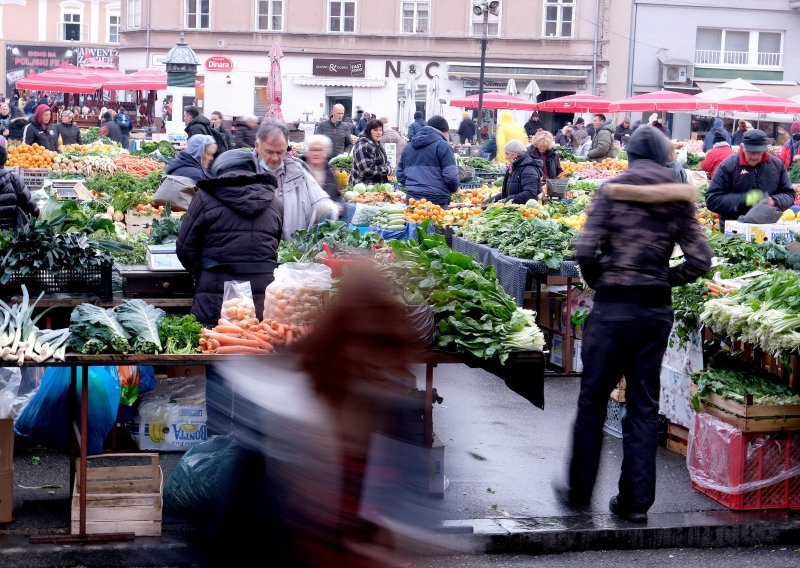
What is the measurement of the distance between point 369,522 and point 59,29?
70.5 metres

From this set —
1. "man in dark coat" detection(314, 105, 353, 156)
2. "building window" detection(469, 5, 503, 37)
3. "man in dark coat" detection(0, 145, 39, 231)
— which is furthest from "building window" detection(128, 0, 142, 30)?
"man in dark coat" detection(0, 145, 39, 231)

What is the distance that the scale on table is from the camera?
8.48 meters

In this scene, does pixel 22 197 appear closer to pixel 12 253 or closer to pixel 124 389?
pixel 12 253

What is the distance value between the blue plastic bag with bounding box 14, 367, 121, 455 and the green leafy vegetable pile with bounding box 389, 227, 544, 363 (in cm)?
185

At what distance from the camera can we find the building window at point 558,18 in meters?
50.9

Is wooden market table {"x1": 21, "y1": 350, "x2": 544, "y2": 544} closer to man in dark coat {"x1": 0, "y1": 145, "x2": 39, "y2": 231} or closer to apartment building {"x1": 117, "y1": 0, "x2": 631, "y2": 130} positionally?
man in dark coat {"x1": 0, "y1": 145, "x2": 39, "y2": 231}

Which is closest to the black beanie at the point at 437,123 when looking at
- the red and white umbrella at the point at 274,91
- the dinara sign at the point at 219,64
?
the red and white umbrella at the point at 274,91

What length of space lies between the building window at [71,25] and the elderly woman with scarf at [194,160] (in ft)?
202

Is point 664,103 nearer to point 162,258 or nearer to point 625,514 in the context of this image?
point 162,258

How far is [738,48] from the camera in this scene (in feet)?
165

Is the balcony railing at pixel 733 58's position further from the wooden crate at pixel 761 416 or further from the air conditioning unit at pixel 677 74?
the wooden crate at pixel 761 416

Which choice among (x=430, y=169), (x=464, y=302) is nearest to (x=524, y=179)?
(x=430, y=169)

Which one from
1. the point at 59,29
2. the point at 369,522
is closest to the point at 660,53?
the point at 59,29

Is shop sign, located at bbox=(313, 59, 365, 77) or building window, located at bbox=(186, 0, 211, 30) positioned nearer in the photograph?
shop sign, located at bbox=(313, 59, 365, 77)
